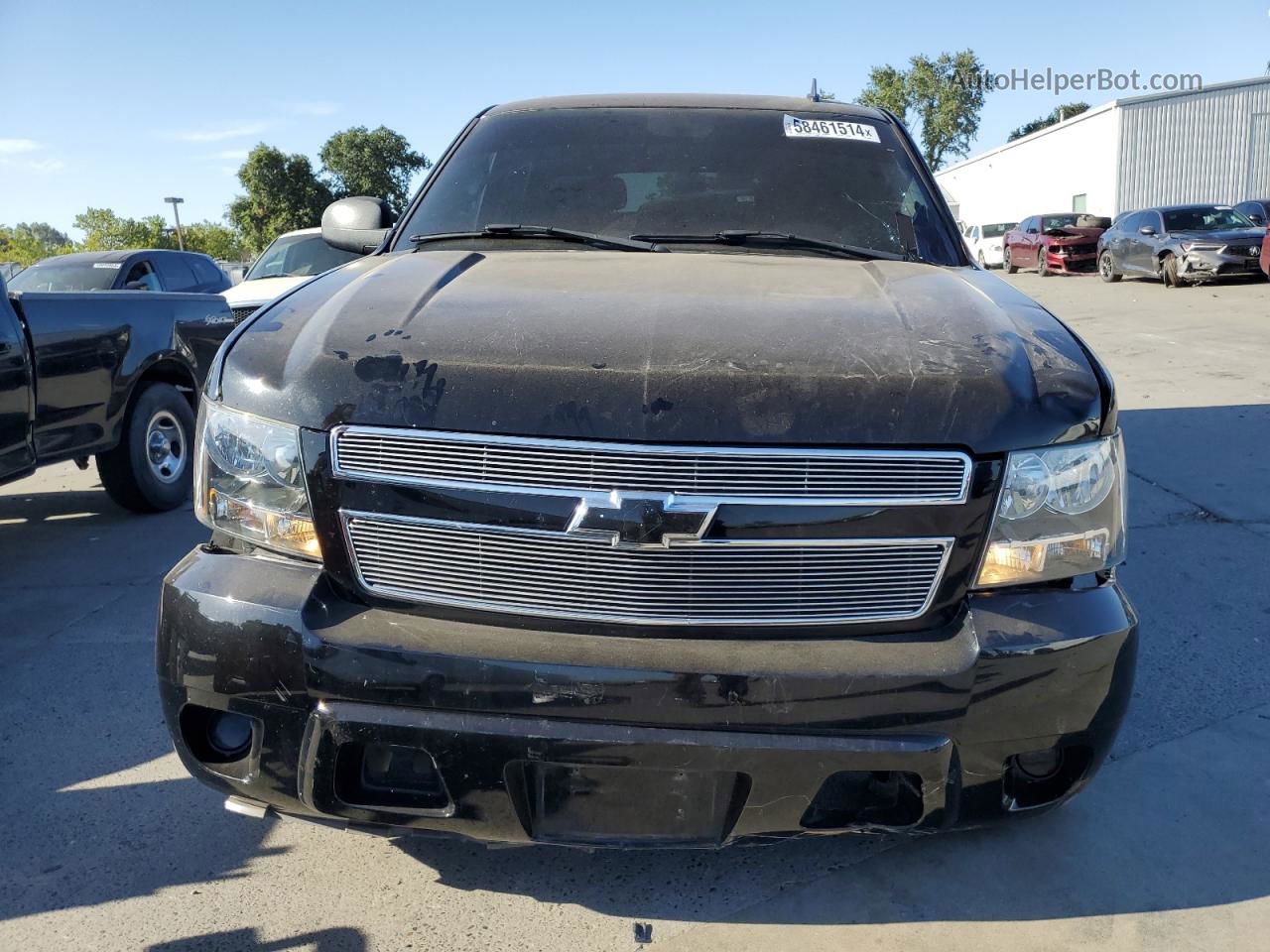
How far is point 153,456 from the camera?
248 inches

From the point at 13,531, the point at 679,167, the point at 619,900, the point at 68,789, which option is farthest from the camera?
the point at 13,531

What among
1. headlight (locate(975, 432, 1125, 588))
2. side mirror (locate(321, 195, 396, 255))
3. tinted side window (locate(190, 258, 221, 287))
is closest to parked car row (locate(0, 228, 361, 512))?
side mirror (locate(321, 195, 396, 255))

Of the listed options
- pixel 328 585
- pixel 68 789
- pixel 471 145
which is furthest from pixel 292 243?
pixel 328 585

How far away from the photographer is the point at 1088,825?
2.67 metres

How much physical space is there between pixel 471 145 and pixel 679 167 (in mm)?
776

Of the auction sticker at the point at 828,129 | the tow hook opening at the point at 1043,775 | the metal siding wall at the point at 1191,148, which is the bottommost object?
the tow hook opening at the point at 1043,775

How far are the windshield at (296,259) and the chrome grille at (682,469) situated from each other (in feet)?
30.3

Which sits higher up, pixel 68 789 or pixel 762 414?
pixel 762 414

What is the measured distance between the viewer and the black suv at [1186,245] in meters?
17.2

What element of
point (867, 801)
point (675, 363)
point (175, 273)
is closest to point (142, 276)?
point (175, 273)

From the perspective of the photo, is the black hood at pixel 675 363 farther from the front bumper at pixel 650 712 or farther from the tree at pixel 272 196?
the tree at pixel 272 196

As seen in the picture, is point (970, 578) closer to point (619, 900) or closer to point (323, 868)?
point (619, 900)

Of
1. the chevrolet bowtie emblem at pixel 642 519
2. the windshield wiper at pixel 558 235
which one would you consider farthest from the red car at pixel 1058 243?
the chevrolet bowtie emblem at pixel 642 519

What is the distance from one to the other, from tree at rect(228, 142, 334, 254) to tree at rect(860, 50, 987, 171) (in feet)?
132
